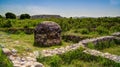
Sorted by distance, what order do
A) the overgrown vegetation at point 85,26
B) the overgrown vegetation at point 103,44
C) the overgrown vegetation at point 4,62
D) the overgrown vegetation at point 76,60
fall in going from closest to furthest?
the overgrown vegetation at point 4,62 → the overgrown vegetation at point 76,60 → the overgrown vegetation at point 103,44 → the overgrown vegetation at point 85,26

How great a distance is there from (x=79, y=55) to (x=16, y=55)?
3039mm

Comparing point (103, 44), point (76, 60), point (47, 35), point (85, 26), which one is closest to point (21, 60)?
point (76, 60)

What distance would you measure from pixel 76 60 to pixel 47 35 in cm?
459

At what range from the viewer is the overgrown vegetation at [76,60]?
405 inches

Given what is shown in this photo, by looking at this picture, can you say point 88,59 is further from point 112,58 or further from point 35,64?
point 35,64

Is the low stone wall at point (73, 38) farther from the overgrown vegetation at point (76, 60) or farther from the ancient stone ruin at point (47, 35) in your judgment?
the overgrown vegetation at point (76, 60)

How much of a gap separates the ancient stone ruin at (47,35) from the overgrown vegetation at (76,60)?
3430 mm

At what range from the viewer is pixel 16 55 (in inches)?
419

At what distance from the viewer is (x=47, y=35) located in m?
15.5

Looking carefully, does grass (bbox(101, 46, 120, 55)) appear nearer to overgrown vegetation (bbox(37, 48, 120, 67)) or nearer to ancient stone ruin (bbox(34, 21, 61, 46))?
overgrown vegetation (bbox(37, 48, 120, 67))

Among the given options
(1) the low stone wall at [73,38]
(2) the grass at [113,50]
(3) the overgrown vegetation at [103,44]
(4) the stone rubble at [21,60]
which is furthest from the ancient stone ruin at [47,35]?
(4) the stone rubble at [21,60]

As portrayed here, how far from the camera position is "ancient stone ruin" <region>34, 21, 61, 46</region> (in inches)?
605

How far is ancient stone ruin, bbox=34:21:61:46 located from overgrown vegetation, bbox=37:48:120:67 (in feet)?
11.3

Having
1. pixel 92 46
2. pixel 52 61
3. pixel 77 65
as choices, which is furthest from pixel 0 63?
pixel 92 46
